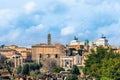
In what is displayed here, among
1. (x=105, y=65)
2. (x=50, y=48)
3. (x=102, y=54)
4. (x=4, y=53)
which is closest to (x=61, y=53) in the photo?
(x=50, y=48)

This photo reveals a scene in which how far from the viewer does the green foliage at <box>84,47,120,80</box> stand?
145ft

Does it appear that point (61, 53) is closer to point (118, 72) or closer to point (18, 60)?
point (18, 60)

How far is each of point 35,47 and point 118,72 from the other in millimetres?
117178

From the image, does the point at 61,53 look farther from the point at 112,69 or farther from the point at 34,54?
the point at 112,69

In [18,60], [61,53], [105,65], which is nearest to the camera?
[105,65]

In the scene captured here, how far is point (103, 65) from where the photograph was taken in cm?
4884

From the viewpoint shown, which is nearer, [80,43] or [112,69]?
[112,69]

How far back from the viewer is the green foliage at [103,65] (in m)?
44.3

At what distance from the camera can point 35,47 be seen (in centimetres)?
16088

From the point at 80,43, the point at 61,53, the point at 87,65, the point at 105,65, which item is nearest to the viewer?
the point at 105,65

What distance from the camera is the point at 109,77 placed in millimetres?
43906

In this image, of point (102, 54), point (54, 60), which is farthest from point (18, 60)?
point (102, 54)

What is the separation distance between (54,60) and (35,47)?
18.9 metres

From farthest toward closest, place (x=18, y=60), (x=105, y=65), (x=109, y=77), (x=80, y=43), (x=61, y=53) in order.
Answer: (x=80, y=43)
(x=61, y=53)
(x=18, y=60)
(x=105, y=65)
(x=109, y=77)
